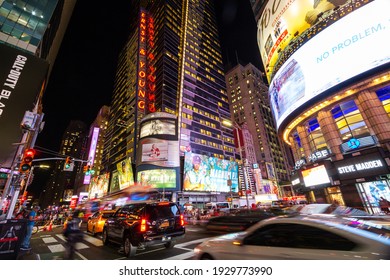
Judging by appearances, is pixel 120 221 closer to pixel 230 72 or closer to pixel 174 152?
pixel 174 152

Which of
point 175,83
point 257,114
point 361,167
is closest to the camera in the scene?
Answer: point 361,167

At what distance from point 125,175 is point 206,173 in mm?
25489

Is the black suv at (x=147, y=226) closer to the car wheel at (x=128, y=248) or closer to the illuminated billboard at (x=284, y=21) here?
the car wheel at (x=128, y=248)

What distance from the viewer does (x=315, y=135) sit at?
23750 mm

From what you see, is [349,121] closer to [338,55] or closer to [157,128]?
[338,55]

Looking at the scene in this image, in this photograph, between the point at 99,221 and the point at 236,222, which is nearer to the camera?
the point at 236,222

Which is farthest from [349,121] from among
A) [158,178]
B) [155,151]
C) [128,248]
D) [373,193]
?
[155,151]

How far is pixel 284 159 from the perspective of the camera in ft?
336

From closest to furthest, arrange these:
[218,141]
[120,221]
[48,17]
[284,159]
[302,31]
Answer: [120,221], [302,31], [48,17], [218,141], [284,159]

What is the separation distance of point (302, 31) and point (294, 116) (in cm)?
1081

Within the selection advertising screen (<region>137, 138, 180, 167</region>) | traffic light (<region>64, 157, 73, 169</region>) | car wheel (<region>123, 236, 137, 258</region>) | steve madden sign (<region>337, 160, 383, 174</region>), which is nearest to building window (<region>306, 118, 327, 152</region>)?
steve madden sign (<region>337, 160, 383, 174</region>)

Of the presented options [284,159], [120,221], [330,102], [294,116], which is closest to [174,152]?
[294,116]

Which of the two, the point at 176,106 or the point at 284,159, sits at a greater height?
the point at 176,106

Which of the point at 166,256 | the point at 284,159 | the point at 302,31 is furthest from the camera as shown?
the point at 284,159
